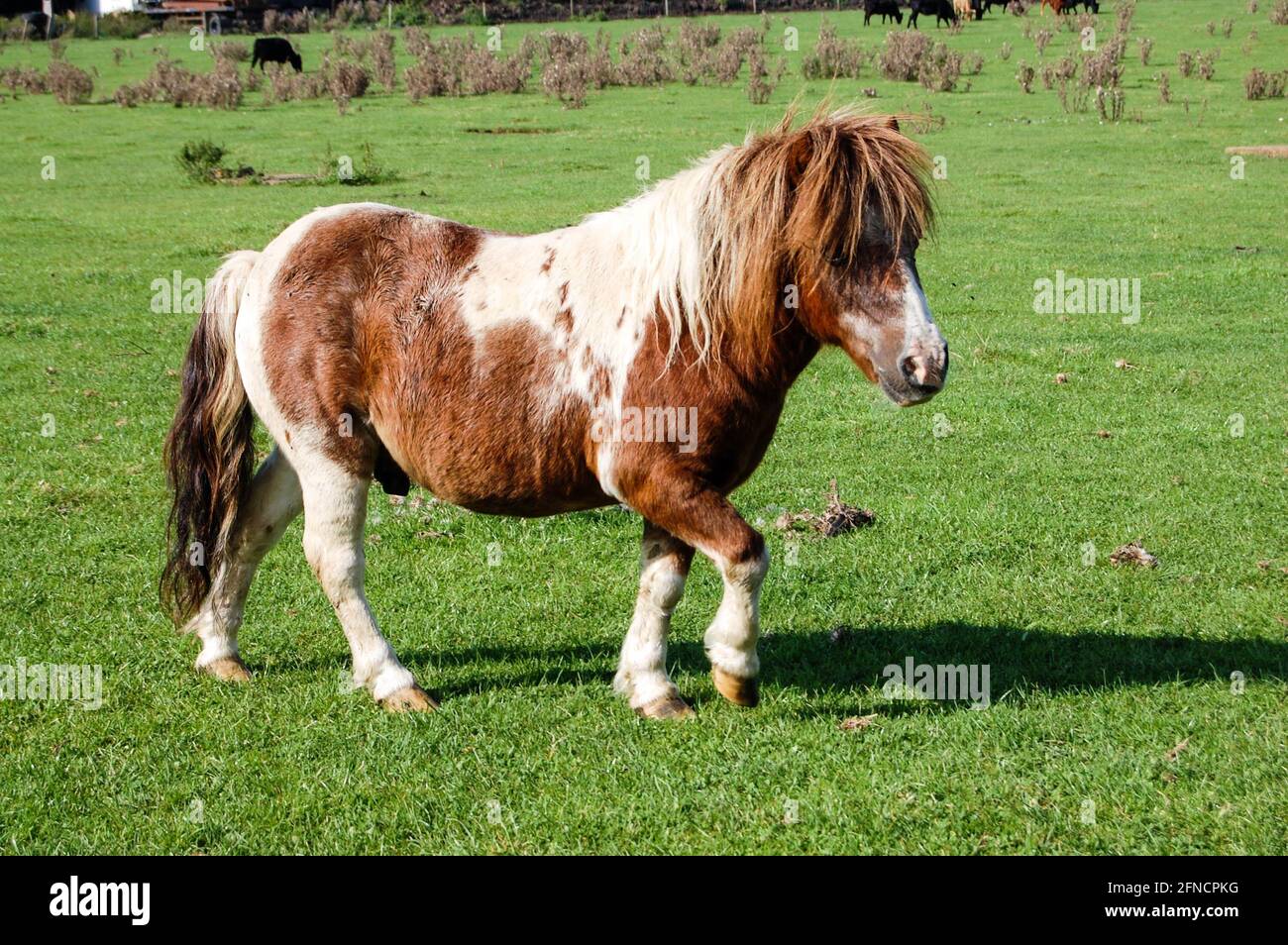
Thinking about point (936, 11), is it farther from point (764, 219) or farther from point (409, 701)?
point (409, 701)

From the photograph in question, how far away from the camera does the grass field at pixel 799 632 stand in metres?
5.02

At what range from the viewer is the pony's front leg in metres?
5.32

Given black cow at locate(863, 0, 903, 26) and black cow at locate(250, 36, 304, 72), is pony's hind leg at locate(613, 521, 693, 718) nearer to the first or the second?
black cow at locate(250, 36, 304, 72)

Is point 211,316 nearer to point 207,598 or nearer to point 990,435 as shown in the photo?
point 207,598

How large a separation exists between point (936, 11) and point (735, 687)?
52341 mm

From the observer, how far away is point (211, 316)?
20.4ft

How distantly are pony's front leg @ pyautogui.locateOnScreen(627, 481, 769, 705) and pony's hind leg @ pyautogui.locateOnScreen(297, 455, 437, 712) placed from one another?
1.36 metres

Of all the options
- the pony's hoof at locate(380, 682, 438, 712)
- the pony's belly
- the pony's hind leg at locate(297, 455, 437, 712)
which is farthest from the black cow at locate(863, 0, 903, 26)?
the pony's hoof at locate(380, 682, 438, 712)

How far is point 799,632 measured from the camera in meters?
6.89

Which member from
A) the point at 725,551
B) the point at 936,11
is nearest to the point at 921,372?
the point at 725,551

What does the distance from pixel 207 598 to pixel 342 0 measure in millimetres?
63866

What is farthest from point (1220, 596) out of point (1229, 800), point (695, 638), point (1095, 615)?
point (695, 638)

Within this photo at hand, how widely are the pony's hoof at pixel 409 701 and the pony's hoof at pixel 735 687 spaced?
136cm
